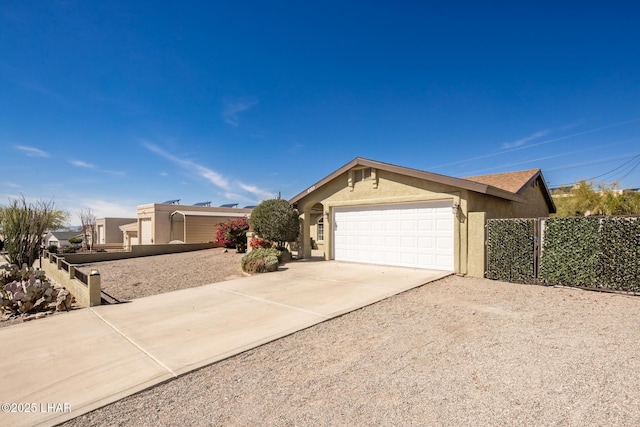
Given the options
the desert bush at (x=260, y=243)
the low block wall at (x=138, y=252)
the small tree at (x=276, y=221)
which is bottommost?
the low block wall at (x=138, y=252)

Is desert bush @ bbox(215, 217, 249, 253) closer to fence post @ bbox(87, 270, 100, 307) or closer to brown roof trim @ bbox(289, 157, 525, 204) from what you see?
brown roof trim @ bbox(289, 157, 525, 204)

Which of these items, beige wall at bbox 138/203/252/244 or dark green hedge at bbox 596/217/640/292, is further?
beige wall at bbox 138/203/252/244

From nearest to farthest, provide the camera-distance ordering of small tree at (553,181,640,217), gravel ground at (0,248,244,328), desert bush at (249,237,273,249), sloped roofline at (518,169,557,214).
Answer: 1. gravel ground at (0,248,244,328)
2. sloped roofline at (518,169,557,214)
3. desert bush at (249,237,273,249)
4. small tree at (553,181,640,217)

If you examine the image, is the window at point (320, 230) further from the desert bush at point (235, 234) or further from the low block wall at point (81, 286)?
the low block wall at point (81, 286)

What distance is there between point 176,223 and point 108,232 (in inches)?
565

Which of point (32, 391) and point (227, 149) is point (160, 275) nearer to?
point (32, 391)

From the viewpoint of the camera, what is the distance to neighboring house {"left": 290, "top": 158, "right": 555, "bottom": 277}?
938 centimetres

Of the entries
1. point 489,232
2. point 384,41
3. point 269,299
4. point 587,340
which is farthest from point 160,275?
point 384,41

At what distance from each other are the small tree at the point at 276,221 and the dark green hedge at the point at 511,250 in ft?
25.8

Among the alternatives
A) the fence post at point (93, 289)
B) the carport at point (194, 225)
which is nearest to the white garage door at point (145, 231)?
the carport at point (194, 225)

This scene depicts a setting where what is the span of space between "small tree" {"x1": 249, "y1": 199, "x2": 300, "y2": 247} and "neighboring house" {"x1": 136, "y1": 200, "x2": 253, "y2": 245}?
30.1ft

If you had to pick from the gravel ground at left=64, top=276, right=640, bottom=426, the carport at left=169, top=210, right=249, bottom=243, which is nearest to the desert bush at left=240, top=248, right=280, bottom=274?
the gravel ground at left=64, top=276, right=640, bottom=426

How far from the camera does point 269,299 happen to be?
701 centimetres

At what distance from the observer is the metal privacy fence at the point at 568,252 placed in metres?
6.84
